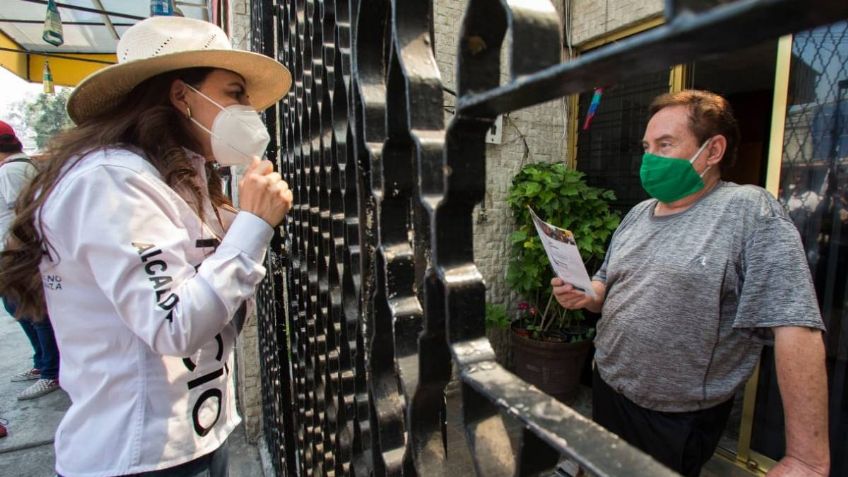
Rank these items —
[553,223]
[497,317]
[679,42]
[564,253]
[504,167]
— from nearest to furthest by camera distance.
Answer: [679,42], [564,253], [553,223], [497,317], [504,167]

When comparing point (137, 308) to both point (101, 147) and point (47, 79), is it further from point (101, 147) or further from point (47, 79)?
point (47, 79)

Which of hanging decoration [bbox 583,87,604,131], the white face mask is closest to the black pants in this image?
the white face mask

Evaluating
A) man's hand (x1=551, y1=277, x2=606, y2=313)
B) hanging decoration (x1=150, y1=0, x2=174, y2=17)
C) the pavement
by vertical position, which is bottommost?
the pavement

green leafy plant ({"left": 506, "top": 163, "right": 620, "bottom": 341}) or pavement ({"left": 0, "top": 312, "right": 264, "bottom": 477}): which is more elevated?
green leafy plant ({"left": 506, "top": 163, "right": 620, "bottom": 341})

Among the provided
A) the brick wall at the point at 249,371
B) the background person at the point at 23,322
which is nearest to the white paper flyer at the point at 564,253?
the brick wall at the point at 249,371

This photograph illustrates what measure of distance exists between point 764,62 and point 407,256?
447 centimetres

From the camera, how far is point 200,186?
1.44m

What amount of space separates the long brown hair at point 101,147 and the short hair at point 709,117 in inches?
70.9

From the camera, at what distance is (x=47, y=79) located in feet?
26.1

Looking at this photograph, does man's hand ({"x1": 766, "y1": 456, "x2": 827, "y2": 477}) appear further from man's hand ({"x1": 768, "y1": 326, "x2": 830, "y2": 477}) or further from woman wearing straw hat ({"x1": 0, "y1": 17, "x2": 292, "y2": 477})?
woman wearing straw hat ({"x1": 0, "y1": 17, "x2": 292, "y2": 477})

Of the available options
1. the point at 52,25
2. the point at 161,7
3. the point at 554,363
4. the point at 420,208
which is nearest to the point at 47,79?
the point at 52,25

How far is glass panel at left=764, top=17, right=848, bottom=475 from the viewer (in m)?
2.79

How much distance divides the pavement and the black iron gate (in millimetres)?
2274

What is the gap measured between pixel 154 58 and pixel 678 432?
2.23 metres
